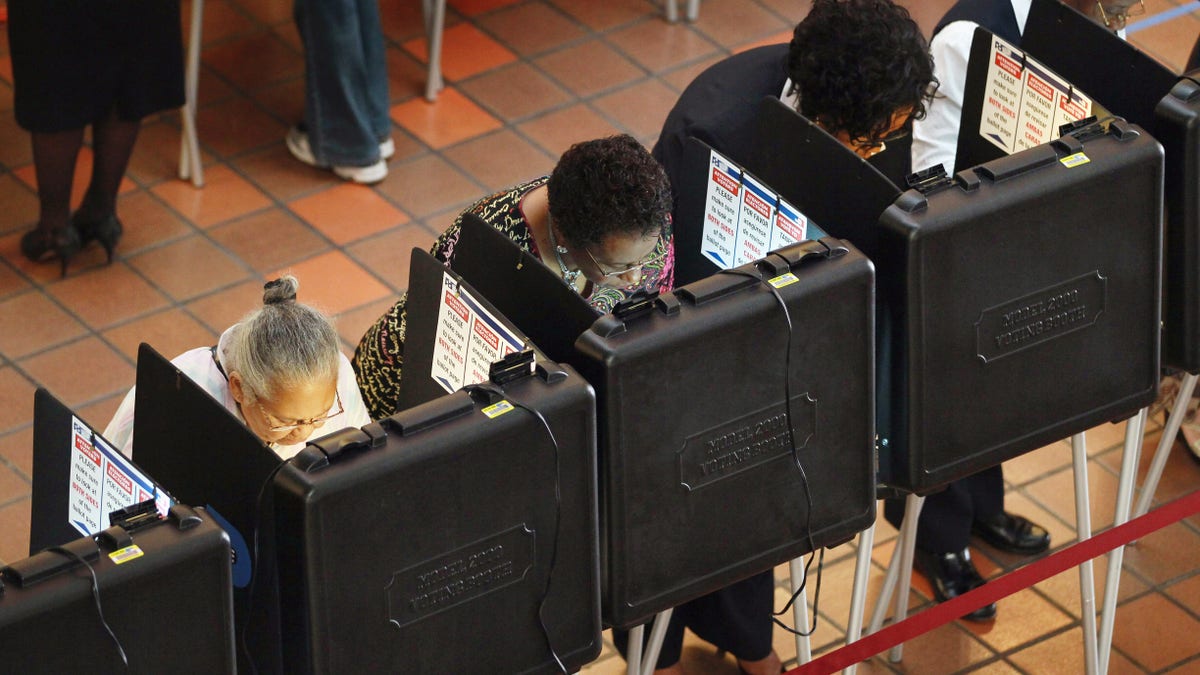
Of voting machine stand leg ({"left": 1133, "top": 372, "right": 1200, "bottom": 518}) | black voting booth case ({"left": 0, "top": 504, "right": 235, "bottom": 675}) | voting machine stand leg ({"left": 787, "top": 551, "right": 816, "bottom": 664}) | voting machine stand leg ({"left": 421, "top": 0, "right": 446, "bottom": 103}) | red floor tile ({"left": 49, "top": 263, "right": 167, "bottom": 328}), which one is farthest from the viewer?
voting machine stand leg ({"left": 421, "top": 0, "right": 446, "bottom": 103})

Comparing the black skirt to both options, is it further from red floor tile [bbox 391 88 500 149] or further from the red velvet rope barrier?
the red velvet rope barrier

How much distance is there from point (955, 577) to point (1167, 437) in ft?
1.85

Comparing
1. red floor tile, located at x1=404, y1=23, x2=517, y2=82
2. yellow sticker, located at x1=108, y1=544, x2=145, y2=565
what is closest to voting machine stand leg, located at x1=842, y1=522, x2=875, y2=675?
yellow sticker, located at x1=108, y1=544, x2=145, y2=565

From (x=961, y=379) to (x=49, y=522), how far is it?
1335 millimetres

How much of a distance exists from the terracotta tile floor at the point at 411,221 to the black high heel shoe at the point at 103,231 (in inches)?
2.0

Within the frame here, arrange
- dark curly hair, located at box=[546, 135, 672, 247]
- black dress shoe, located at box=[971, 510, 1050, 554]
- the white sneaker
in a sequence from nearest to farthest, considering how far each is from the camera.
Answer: dark curly hair, located at box=[546, 135, 672, 247] < black dress shoe, located at box=[971, 510, 1050, 554] < the white sneaker

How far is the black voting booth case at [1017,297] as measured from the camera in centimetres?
258

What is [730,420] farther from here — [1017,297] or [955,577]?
[955,577]

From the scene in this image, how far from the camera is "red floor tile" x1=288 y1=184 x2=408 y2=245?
489cm

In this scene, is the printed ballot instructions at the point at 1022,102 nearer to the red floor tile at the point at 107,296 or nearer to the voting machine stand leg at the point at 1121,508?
the voting machine stand leg at the point at 1121,508

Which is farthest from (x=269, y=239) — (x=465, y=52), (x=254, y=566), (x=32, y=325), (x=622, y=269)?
(x=254, y=566)

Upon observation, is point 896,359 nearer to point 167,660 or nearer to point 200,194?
point 167,660

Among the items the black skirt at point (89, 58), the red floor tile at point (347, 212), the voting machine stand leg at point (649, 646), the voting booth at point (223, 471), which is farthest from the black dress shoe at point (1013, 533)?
the black skirt at point (89, 58)

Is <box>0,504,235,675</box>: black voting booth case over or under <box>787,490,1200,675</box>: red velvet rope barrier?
over
